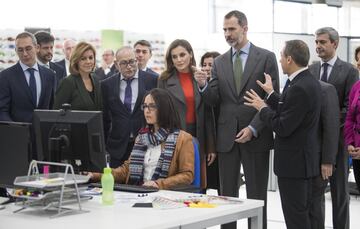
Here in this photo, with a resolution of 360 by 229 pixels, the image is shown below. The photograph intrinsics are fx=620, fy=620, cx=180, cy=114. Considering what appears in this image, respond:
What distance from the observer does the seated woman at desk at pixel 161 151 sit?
370cm

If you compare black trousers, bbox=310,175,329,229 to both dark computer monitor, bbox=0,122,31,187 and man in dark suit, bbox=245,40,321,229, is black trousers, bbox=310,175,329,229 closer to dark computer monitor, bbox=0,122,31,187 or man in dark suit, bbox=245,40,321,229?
man in dark suit, bbox=245,40,321,229

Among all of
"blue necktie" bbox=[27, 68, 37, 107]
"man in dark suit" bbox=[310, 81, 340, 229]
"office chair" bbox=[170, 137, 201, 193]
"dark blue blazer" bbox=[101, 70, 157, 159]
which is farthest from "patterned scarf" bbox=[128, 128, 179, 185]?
"blue necktie" bbox=[27, 68, 37, 107]

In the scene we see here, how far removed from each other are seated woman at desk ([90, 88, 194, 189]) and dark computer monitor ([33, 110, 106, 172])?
17.9 inches

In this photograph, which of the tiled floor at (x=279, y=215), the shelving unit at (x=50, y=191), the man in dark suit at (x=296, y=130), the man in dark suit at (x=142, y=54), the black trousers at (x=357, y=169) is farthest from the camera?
the man in dark suit at (x=142, y=54)

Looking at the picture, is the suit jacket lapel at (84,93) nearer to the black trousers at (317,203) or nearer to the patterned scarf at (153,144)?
the patterned scarf at (153,144)

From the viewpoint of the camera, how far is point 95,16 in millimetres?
→ 10445

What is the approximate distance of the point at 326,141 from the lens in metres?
4.24

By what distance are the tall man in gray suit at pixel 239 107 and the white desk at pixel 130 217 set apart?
1.31 meters

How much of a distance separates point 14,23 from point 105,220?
279 inches

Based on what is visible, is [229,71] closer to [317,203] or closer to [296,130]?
[296,130]

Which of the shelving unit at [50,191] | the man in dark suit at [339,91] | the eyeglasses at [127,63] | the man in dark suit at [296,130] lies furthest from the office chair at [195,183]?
the man in dark suit at [339,91]

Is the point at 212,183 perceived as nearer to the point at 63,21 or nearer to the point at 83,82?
the point at 83,82

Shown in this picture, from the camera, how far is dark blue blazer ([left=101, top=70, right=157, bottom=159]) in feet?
15.9

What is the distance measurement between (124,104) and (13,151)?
6.21 feet
